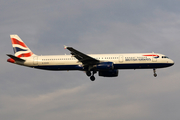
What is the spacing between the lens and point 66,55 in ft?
181

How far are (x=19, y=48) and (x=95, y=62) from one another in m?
16.5

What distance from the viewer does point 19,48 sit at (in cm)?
5828

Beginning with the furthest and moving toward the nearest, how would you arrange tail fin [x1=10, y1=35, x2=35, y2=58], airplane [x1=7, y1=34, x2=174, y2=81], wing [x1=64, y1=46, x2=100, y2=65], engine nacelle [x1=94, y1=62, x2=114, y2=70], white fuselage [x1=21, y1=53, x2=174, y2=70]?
tail fin [x1=10, y1=35, x2=35, y2=58] < white fuselage [x1=21, y1=53, x2=174, y2=70] < airplane [x1=7, y1=34, x2=174, y2=81] < engine nacelle [x1=94, y1=62, x2=114, y2=70] < wing [x1=64, y1=46, x2=100, y2=65]

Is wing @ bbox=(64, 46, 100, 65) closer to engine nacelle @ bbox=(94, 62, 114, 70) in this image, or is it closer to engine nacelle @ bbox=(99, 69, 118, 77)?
engine nacelle @ bbox=(94, 62, 114, 70)

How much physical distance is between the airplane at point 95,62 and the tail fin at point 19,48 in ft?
3.87

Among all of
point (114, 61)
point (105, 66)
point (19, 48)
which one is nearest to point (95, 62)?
point (105, 66)

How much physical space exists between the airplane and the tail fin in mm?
1179

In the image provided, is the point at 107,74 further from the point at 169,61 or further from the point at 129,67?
the point at 169,61

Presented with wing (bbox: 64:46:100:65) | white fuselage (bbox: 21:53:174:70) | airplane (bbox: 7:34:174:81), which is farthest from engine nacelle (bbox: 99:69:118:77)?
wing (bbox: 64:46:100:65)

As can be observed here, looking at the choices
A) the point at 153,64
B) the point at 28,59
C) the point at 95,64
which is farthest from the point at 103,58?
the point at 28,59

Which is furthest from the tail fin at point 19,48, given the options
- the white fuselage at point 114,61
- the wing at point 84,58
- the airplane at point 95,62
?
the wing at point 84,58

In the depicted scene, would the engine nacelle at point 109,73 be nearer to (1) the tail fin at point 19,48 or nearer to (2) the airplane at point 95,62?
(2) the airplane at point 95,62

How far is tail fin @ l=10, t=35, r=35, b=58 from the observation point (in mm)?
57562

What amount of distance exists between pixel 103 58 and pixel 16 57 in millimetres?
16213
